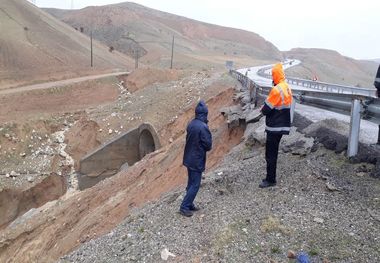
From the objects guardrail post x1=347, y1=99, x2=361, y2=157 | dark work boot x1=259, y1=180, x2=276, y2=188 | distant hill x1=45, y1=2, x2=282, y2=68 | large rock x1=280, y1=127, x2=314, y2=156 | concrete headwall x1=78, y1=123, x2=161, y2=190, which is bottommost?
concrete headwall x1=78, y1=123, x2=161, y2=190

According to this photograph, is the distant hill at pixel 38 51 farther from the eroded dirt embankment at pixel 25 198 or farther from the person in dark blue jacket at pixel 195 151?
the person in dark blue jacket at pixel 195 151

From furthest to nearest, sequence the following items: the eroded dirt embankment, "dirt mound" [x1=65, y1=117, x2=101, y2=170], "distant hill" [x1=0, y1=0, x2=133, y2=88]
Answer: "distant hill" [x1=0, y1=0, x2=133, y2=88]
"dirt mound" [x1=65, y1=117, x2=101, y2=170]
the eroded dirt embankment

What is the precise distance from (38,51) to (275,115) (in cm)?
4855

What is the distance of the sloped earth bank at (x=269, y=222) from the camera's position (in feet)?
18.3

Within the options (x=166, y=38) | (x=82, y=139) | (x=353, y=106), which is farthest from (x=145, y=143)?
(x=166, y=38)

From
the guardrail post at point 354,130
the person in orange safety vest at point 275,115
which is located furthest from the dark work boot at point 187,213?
the guardrail post at point 354,130

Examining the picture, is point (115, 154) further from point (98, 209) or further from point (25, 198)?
point (98, 209)

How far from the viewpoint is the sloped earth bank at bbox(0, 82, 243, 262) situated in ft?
38.4

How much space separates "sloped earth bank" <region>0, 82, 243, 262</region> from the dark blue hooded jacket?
3929 millimetres

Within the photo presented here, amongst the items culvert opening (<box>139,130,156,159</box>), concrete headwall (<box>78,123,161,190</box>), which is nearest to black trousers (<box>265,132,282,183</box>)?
concrete headwall (<box>78,123,161,190</box>)

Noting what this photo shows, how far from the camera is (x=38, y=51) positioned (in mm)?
51562

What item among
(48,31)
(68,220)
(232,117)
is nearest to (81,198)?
(68,220)

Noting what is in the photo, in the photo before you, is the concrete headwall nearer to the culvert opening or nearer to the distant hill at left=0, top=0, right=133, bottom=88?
the culvert opening

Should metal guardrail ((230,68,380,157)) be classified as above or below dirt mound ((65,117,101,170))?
above
